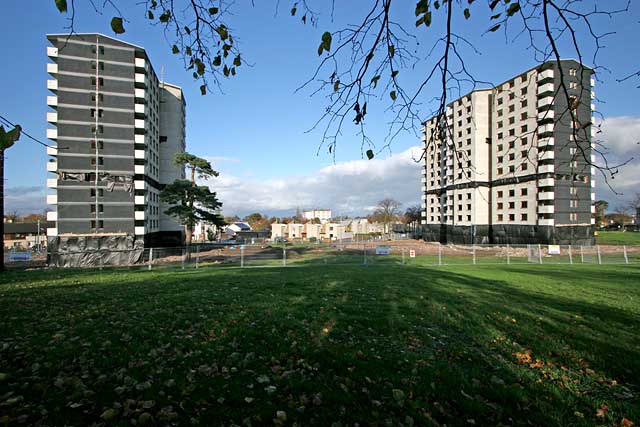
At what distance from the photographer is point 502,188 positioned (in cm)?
5428

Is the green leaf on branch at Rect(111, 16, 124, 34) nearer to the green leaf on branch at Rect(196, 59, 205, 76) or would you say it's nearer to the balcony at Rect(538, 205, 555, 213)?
the green leaf on branch at Rect(196, 59, 205, 76)

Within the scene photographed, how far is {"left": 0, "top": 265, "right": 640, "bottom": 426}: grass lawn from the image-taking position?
3.15 metres

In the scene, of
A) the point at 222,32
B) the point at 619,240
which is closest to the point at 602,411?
the point at 222,32

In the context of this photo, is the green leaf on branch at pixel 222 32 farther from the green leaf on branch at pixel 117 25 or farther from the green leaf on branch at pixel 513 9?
the green leaf on branch at pixel 513 9

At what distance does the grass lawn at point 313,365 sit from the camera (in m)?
3.15

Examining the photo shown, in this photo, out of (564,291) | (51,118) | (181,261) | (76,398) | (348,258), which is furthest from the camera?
(51,118)

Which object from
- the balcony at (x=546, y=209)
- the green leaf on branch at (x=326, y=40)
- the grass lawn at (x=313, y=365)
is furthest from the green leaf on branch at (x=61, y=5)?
the balcony at (x=546, y=209)

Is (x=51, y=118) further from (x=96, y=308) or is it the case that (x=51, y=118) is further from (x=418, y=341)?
(x=418, y=341)

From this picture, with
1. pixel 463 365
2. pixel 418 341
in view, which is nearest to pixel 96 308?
pixel 418 341

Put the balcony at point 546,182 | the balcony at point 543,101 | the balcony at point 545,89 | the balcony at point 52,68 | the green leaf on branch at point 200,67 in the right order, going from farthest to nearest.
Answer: the balcony at point 546,182, the balcony at point 545,89, the balcony at point 543,101, the balcony at point 52,68, the green leaf on branch at point 200,67

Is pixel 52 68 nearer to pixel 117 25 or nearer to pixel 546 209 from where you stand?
pixel 117 25

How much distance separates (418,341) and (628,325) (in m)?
5.05

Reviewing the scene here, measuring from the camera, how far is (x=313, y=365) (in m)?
4.23

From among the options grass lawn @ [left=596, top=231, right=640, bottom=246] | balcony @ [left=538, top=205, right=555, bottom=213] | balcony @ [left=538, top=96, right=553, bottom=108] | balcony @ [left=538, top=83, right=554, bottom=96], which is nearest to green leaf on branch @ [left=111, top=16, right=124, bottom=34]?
balcony @ [left=538, top=96, right=553, bottom=108]
